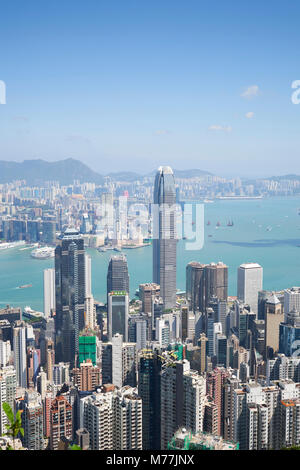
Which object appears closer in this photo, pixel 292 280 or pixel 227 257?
pixel 292 280

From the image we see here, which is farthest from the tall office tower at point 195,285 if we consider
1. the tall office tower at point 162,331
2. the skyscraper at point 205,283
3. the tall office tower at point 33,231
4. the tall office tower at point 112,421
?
the tall office tower at point 112,421

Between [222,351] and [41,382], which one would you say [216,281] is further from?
[41,382]

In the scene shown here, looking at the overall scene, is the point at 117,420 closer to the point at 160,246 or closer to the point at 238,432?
the point at 238,432

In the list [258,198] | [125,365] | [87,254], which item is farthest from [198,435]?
[258,198]

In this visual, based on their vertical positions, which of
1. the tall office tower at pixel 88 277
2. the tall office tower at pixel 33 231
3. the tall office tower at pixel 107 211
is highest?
the tall office tower at pixel 107 211

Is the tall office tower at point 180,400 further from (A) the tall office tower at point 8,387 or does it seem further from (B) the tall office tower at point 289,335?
(B) the tall office tower at point 289,335

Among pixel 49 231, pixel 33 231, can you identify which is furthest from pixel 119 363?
pixel 33 231
